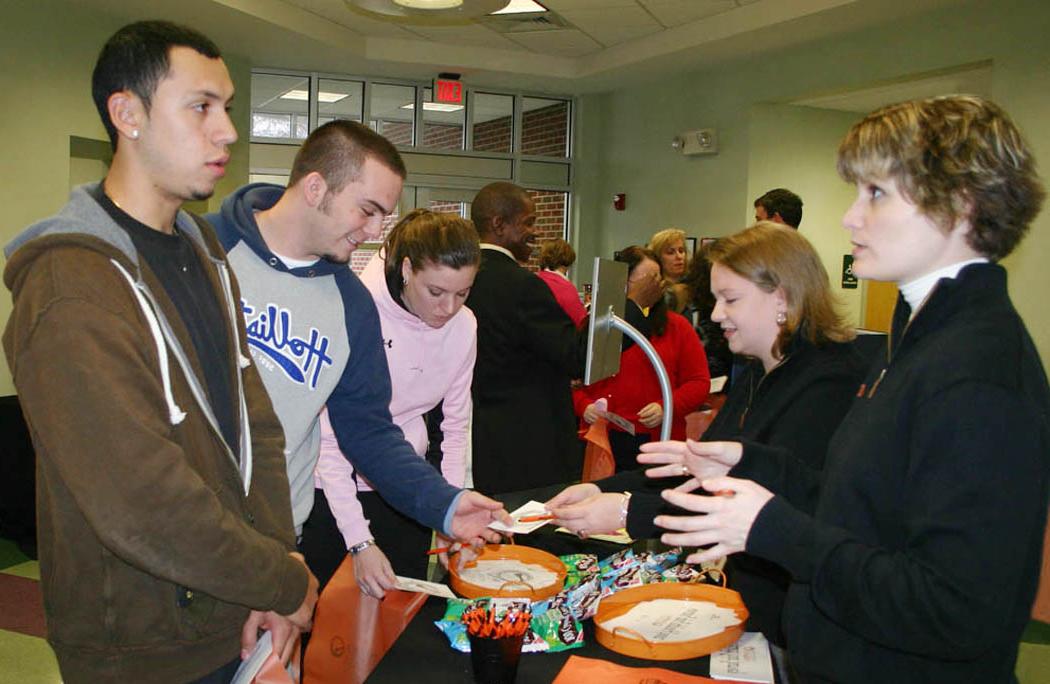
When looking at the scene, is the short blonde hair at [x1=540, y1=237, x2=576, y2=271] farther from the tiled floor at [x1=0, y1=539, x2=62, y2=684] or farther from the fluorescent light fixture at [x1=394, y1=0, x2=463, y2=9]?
the tiled floor at [x1=0, y1=539, x2=62, y2=684]

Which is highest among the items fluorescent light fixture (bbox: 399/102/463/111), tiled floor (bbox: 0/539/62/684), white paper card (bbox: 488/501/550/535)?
fluorescent light fixture (bbox: 399/102/463/111)

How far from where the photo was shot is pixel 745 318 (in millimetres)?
1989

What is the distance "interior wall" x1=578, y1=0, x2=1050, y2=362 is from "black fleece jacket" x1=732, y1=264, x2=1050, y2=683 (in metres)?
3.01

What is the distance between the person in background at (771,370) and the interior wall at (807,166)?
6.11 metres

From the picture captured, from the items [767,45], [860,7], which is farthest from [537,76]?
[860,7]

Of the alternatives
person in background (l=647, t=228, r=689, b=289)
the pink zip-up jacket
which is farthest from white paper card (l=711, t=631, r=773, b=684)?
person in background (l=647, t=228, r=689, b=289)

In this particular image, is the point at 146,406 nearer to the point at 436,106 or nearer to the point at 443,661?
the point at 443,661

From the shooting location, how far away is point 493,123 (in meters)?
9.89

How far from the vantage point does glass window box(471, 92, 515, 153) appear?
31.7 feet

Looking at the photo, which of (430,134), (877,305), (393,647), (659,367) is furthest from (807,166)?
(393,647)

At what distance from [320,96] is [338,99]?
189 mm

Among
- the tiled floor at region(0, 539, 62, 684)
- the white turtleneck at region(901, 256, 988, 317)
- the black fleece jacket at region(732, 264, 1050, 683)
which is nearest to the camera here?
the black fleece jacket at region(732, 264, 1050, 683)

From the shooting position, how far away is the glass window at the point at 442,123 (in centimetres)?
932

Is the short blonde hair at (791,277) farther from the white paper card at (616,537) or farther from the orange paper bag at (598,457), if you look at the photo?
the orange paper bag at (598,457)
